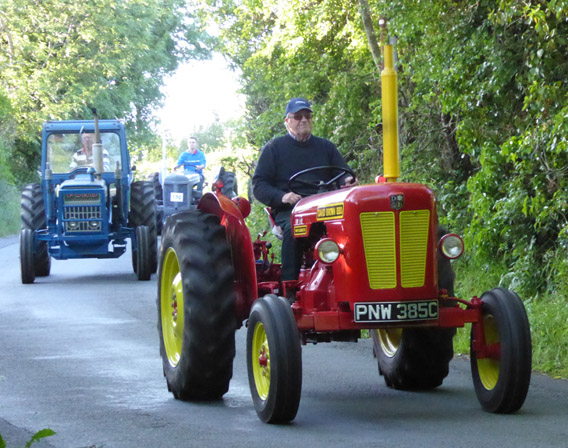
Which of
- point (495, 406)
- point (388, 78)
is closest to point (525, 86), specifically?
point (388, 78)

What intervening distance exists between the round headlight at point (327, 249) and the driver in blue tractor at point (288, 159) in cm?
113

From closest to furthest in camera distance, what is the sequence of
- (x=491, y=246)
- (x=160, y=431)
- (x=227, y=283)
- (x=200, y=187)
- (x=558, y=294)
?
1. (x=160, y=431)
2. (x=227, y=283)
3. (x=558, y=294)
4. (x=491, y=246)
5. (x=200, y=187)

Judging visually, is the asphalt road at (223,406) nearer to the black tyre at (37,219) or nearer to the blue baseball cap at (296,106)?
A: the blue baseball cap at (296,106)

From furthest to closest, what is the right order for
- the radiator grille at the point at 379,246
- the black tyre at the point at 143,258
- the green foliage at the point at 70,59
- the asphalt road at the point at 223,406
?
the green foliage at the point at 70,59 → the black tyre at the point at 143,258 → the radiator grille at the point at 379,246 → the asphalt road at the point at 223,406

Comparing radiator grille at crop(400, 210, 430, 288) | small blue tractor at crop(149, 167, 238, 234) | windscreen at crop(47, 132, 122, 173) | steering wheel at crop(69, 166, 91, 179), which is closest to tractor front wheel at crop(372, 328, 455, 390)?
radiator grille at crop(400, 210, 430, 288)

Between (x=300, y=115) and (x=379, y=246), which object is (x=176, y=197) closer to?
(x=300, y=115)

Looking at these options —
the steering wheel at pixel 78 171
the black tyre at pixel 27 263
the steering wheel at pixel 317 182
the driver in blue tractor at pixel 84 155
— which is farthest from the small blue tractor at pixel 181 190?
the steering wheel at pixel 317 182

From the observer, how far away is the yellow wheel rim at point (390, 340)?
25.6ft

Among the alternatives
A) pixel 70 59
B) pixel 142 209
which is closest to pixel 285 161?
pixel 142 209

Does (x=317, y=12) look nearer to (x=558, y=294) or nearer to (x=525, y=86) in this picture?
(x=525, y=86)

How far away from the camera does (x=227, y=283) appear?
7.21m

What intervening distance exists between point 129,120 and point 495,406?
40.8m

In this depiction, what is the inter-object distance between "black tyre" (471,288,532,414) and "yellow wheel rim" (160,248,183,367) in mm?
2100

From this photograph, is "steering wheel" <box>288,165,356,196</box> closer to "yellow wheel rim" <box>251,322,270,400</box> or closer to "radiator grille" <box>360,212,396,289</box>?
"radiator grille" <box>360,212,396,289</box>
